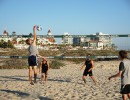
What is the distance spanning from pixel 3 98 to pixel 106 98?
272cm

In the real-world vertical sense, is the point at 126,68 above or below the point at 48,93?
above

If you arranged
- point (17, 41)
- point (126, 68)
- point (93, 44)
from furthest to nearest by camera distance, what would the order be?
point (93, 44) → point (17, 41) → point (126, 68)

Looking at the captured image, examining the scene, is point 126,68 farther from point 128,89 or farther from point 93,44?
point 93,44

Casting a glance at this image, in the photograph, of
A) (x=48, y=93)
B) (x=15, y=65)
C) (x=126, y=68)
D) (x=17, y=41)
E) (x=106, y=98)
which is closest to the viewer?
(x=126, y=68)

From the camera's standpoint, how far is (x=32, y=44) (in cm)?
852

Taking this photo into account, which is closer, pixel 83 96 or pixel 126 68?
Answer: pixel 126 68

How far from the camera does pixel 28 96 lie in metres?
7.57

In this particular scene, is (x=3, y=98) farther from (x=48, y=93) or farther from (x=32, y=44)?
(x=32, y=44)

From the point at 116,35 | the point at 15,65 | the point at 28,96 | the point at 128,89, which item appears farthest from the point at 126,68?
the point at 116,35

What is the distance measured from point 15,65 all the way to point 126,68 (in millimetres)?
19109

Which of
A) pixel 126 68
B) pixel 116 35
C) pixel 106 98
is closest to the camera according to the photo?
pixel 126 68

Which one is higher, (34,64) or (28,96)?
(34,64)

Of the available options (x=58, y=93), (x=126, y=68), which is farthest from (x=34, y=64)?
(x=126, y=68)

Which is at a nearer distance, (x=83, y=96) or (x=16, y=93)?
(x=83, y=96)
